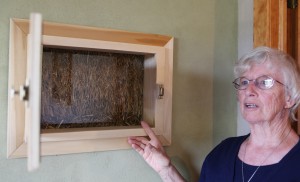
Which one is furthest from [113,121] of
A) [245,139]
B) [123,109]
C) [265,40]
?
[265,40]

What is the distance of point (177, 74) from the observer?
4.26 feet

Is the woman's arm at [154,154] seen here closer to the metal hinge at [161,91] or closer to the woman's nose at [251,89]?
the metal hinge at [161,91]

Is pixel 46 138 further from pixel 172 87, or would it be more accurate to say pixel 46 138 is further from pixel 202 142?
pixel 202 142

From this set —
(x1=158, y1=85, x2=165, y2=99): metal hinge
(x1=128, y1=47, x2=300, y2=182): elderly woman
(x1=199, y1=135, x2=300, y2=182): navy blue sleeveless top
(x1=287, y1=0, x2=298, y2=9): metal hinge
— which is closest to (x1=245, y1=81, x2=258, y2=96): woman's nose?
(x1=128, y1=47, x2=300, y2=182): elderly woman

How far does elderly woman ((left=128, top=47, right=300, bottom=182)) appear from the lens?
1.00 m

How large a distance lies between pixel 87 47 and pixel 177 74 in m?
0.47

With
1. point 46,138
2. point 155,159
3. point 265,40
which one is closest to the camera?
point 46,138

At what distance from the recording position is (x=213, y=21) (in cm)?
141

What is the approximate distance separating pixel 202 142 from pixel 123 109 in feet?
1.56

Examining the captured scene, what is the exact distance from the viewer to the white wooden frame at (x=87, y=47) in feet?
3.07

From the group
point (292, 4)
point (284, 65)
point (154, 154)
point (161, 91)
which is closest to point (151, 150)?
point (154, 154)

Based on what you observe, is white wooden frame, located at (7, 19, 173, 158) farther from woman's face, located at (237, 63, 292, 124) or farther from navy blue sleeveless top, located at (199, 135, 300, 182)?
woman's face, located at (237, 63, 292, 124)

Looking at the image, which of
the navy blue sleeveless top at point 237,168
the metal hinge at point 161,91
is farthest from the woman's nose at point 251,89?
the metal hinge at point 161,91

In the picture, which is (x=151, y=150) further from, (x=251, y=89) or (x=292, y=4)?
(x=292, y=4)
